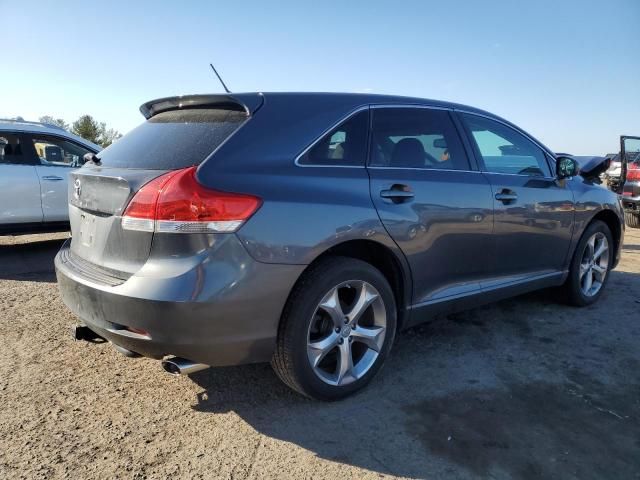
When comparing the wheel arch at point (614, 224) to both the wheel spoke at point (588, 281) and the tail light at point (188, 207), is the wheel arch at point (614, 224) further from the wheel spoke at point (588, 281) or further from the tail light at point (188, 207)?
the tail light at point (188, 207)

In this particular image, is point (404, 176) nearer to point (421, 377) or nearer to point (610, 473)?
point (421, 377)

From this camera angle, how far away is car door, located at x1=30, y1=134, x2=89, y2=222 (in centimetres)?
696

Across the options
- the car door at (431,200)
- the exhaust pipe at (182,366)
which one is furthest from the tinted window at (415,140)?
the exhaust pipe at (182,366)

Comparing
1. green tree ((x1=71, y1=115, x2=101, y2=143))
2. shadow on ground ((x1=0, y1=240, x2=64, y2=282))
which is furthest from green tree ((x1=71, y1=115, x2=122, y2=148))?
shadow on ground ((x1=0, y1=240, x2=64, y2=282))

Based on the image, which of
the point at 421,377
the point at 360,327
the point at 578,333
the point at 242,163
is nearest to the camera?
the point at 242,163

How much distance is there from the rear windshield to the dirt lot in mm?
1320

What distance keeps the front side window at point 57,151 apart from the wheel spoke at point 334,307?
566cm

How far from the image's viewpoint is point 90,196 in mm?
2857

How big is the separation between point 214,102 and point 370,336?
159 cm

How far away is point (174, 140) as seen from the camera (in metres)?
2.84

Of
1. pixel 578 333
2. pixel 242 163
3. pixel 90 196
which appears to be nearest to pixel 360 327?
pixel 242 163

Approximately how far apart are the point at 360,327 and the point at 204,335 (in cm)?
99

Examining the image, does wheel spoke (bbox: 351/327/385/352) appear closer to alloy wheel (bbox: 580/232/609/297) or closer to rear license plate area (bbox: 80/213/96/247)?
rear license plate area (bbox: 80/213/96/247)

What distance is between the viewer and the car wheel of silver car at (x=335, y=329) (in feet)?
8.84
